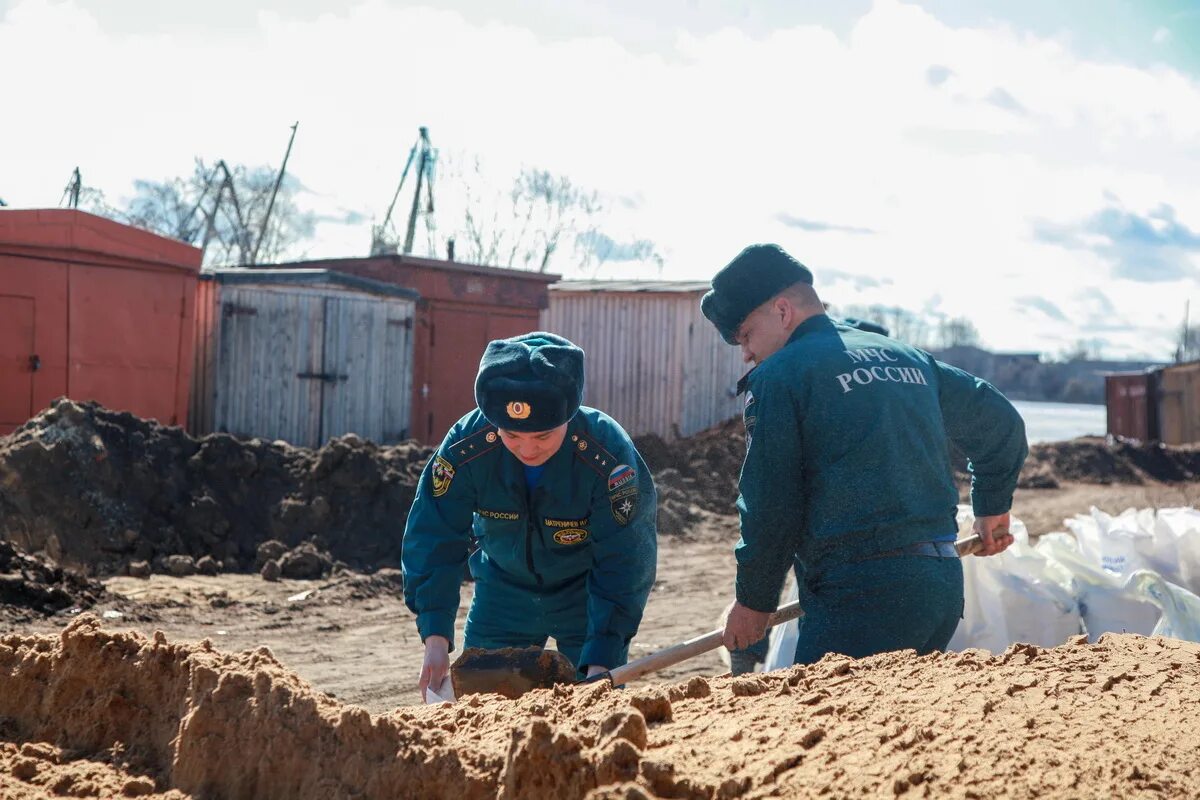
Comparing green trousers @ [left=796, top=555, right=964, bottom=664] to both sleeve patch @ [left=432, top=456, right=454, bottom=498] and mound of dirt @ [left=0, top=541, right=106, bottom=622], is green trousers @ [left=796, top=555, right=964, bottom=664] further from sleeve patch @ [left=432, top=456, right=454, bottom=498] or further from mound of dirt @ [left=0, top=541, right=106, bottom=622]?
mound of dirt @ [left=0, top=541, right=106, bottom=622]

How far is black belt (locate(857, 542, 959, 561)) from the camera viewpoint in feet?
10.1

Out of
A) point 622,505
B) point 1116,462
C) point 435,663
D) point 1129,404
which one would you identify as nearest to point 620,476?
point 622,505

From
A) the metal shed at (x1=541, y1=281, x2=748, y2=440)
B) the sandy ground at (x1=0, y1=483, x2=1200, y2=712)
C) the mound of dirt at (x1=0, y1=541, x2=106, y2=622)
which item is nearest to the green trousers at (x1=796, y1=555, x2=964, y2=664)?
the sandy ground at (x1=0, y1=483, x2=1200, y2=712)

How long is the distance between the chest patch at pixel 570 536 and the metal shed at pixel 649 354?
15420 millimetres

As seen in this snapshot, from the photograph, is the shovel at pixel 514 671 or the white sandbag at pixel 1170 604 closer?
the shovel at pixel 514 671

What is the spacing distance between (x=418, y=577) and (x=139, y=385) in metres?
9.51

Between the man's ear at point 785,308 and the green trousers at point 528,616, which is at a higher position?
the man's ear at point 785,308

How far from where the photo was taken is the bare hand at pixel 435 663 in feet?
10.9

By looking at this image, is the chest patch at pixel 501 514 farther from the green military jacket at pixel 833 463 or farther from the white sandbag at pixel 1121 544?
the white sandbag at pixel 1121 544

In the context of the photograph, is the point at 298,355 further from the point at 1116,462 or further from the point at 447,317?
the point at 1116,462

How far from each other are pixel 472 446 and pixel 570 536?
1.34 feet

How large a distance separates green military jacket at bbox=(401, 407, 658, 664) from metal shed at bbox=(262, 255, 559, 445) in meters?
11.7

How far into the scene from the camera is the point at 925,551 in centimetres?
312

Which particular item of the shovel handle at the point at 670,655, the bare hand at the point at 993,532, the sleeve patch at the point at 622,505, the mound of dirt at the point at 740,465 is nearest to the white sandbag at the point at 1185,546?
the bare hand at the point at 993,532
